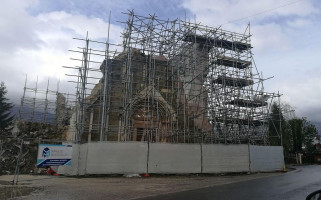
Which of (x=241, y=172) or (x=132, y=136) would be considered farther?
(x=132, y=136)

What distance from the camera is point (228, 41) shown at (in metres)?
25.3

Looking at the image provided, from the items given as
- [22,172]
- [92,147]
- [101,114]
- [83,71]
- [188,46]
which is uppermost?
[188,46]

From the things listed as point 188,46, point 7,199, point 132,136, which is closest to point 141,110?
point 132,136

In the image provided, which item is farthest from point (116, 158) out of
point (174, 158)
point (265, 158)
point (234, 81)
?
point (234, 81)

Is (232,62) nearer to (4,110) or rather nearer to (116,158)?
(116,158)

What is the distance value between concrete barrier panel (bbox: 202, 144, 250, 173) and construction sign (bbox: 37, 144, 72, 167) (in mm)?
8341

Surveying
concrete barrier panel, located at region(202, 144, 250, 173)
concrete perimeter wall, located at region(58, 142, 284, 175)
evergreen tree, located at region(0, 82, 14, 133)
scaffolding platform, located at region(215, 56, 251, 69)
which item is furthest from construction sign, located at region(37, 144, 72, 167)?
evergreen tree, located at region(0, 82, 14, 133)

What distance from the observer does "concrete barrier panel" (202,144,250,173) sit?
1725 cm

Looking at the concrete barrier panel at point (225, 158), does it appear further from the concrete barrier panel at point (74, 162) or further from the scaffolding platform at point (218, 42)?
the scaffolding platform at point (218, 42)

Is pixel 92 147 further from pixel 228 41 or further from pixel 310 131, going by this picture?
pixel 310 131

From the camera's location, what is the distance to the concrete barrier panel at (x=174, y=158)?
15.9 m

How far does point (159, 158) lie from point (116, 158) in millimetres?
2518

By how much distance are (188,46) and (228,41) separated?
12.8 feet

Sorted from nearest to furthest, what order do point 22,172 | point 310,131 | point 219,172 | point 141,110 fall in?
point 219,172 → point 22,172 → point 141,110 → point 310,131
